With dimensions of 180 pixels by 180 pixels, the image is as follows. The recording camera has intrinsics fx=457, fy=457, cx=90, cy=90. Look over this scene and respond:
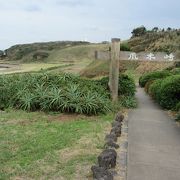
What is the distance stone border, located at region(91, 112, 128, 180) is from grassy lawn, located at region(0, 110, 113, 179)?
0.77 ft

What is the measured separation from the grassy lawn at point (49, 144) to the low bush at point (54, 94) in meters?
0.48

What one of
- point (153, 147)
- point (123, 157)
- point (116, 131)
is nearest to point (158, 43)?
point (116, 131)

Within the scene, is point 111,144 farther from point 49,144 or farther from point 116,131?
point 116,131

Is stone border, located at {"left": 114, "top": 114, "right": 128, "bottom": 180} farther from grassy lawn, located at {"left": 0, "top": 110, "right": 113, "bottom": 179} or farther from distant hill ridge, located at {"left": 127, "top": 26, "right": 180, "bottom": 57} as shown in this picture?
distant hill ridge, located at {"left": 127, "top": 26, "right": 180, "bottom": 57}

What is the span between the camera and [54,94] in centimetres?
1394

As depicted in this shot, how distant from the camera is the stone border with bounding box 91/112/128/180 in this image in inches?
260

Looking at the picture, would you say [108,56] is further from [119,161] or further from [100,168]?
[100,168]

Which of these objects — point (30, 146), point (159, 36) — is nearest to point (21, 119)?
point (30, 146)

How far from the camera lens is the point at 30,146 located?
8.75 m

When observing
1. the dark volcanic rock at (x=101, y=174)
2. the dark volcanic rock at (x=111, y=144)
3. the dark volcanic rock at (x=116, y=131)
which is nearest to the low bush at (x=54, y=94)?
the dark volcanic rock at (x=116, y=131)

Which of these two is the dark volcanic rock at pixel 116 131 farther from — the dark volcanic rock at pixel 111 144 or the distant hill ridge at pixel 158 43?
the distant hill ridge at pixel 158 43

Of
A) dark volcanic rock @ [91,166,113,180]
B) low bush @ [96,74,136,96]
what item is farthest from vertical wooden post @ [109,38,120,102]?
dark volcanic rock @ [91,166,113,180]

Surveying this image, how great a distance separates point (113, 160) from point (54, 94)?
6.82m

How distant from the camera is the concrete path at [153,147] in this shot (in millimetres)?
7224
